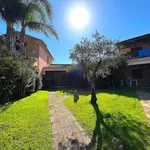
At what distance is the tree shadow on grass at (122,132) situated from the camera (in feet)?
11.8

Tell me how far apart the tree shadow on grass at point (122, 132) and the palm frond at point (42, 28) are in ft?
40.9

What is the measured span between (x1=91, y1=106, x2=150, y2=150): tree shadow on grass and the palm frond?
12.5m

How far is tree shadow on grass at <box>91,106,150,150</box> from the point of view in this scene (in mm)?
3610

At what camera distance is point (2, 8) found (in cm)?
1097

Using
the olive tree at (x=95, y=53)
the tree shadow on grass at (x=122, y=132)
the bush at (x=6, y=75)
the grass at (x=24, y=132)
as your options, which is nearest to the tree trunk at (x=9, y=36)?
the bush at (x=6, y=75)

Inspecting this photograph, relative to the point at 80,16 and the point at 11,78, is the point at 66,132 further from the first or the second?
the point at 80,16

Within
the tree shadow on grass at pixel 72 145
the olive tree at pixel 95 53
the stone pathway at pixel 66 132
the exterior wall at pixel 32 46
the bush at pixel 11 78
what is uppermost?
the exterior wall at pixel 32 46

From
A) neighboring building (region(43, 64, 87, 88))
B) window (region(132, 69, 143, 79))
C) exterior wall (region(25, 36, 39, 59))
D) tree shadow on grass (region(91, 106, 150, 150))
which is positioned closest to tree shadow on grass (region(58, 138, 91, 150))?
tree shadow on grass (region(91, 106, 150, 150))

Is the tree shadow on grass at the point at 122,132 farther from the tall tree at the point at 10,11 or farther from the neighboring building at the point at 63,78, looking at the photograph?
the neighboring building at the point at 63,78

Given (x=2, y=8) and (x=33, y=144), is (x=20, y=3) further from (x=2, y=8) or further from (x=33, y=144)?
(x=33, y=144)

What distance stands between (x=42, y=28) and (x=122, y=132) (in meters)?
14.0

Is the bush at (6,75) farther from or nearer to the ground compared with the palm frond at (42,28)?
nearer to the ground

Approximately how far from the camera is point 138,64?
58.7ft

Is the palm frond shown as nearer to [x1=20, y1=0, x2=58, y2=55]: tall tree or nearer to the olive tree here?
[x1=20, y1=0, x2=58, y2=55]: tall tree
